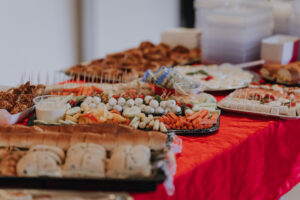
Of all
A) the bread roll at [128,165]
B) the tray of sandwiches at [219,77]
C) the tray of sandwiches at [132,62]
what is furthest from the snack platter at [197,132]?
the tray of sandwiches at [132,62]

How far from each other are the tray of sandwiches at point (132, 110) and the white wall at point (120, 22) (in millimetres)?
3447

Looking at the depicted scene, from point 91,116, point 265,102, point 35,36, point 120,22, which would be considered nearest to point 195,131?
point 91,116

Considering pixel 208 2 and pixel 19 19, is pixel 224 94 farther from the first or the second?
pixel 19 19

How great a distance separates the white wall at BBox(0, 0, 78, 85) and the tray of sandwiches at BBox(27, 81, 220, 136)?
2699 mm

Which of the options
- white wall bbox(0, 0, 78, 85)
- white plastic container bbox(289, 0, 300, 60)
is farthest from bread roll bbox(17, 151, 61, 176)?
white wall bbox(0, 0, 78, 85)

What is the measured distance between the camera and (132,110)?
7.07ft

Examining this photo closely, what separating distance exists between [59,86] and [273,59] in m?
1.91

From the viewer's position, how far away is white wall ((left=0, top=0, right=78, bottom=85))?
15.9 feet

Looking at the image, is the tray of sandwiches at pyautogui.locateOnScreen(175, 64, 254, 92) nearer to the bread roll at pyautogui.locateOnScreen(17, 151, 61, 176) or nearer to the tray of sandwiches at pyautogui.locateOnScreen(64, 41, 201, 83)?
the tray of sandwiches at pyautogui.locateOnScreen(64, 41, 201, 83)

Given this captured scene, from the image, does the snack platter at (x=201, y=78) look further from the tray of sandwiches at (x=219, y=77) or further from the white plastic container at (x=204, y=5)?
the white plastic container at (x=204, y=5)

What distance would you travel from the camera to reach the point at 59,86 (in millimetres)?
2545

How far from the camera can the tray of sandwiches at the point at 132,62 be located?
3171mm

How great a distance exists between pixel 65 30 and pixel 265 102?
12.3 ft

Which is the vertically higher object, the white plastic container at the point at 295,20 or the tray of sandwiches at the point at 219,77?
the white plastic container at the point at 295,20
